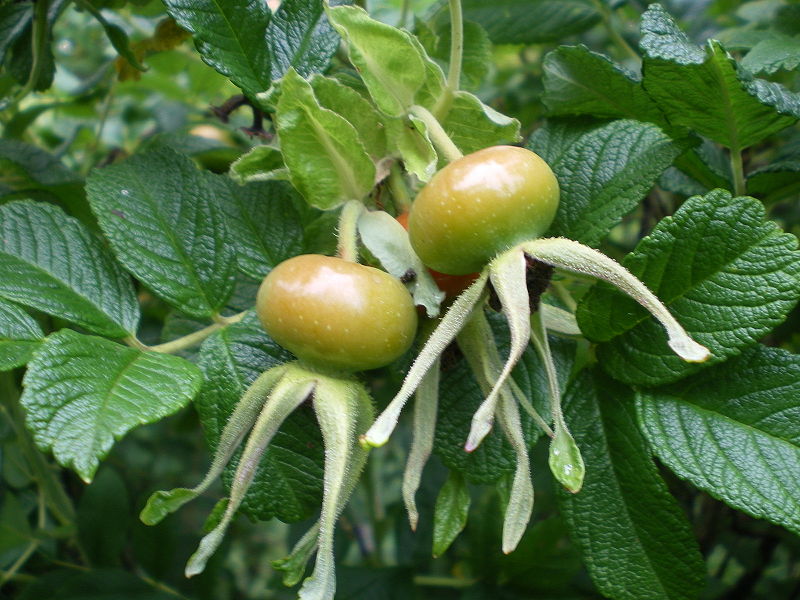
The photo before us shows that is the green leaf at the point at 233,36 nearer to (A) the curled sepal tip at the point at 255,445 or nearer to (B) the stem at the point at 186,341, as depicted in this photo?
(B) the stem at the point at 186,341

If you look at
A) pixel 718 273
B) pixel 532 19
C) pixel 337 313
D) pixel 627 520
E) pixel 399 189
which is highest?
pixel 532 19

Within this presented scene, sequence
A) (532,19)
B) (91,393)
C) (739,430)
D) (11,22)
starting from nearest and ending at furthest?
1. (91,393)
2. (739,430)
3. (11,22)
4. (532,19)

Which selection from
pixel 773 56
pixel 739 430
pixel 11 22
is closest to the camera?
pixel 739 430

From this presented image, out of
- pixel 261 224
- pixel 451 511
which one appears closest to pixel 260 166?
pixel 261 224

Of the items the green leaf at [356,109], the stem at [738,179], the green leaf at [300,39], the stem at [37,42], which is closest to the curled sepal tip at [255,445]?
the green leaf at [356,109]

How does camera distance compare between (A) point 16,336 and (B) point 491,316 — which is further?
(B) point 491,316

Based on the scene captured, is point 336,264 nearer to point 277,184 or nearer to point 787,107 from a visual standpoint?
point 277,184

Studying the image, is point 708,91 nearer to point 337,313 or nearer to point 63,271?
point 337,313
